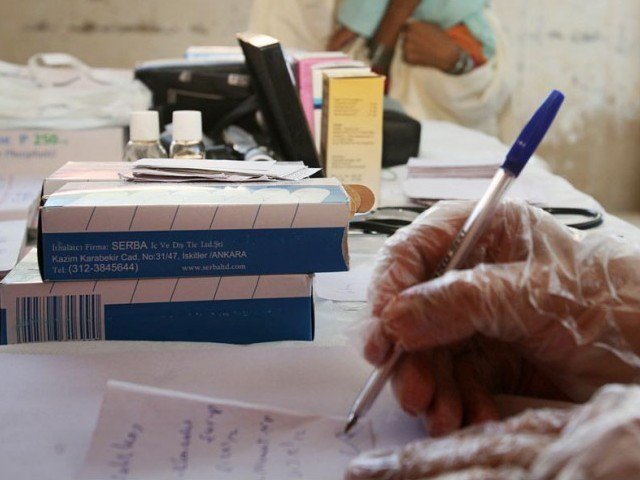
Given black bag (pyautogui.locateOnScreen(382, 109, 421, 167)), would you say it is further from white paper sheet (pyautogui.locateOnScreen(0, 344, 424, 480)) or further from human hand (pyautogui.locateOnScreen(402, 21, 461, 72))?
human hand (pyautogui.locateOnScreen(402, 21, 461, 72))

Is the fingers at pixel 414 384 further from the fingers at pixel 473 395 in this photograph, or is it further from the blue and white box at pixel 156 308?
the blue and white box at pixel 156 308

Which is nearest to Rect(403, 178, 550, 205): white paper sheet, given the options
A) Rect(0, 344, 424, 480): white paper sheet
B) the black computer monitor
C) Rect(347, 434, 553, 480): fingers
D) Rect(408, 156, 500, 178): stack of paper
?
Rect(408, 156, 500, 178): stack of paper

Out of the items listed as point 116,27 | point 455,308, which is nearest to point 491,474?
point 455,308

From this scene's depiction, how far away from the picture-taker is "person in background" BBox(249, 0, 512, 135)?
2.54m

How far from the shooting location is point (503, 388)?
0.57m

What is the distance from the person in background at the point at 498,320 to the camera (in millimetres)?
481

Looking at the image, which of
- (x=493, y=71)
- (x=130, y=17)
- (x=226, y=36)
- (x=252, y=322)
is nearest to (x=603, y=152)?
(x=493, y=71)

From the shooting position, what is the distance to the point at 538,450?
1.13 ft

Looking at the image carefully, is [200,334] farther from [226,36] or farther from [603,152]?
[603,152]

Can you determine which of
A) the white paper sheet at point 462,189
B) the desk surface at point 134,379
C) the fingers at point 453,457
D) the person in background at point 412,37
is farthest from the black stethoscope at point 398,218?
the person in background at point 412,37

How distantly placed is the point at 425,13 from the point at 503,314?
7.25ft

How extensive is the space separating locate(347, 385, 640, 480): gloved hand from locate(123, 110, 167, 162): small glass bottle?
0.70 m


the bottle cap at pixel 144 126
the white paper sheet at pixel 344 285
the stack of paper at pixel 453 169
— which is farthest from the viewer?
the stack of paper at pixel 453 169

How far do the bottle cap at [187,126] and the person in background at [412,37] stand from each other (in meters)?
1.56
